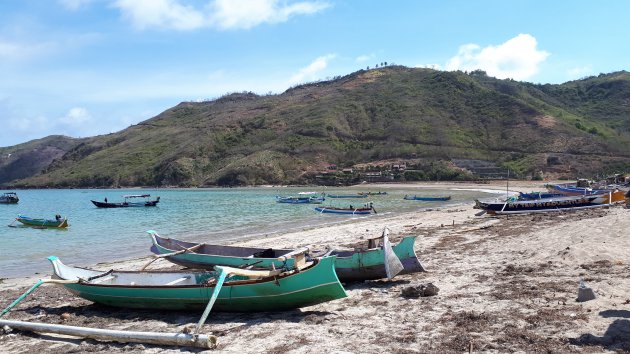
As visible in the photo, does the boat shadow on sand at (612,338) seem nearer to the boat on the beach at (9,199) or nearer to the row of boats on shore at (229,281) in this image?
the row of boats on shore at (229,281)

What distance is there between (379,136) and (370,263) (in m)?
103

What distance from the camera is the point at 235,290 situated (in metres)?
10.0

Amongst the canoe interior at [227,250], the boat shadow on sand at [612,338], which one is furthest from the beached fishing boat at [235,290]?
the boat shadow on sand at [612,338]

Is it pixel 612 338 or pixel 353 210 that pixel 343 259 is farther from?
pixel 353 210

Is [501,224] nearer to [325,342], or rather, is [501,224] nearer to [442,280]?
[442,280]

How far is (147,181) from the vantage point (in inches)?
4685

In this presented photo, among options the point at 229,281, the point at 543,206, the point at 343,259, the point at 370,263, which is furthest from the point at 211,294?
the point at 543,206

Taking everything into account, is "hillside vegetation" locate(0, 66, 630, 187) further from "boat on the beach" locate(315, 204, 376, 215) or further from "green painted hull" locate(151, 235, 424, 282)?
"green painted hull" locate(151, 235, 424, 282)

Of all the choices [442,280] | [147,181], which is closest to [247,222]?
[442,280]

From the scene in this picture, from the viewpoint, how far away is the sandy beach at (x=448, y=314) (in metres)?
7.66

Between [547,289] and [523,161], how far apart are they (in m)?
85.0

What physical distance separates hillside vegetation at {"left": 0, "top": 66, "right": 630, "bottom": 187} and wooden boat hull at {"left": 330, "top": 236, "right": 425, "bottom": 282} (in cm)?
7778

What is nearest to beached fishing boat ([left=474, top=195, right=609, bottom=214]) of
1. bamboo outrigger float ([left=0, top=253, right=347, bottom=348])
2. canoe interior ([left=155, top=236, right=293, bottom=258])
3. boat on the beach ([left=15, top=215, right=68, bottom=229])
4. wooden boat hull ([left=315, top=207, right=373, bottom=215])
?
wooden boat hull ([left=315, top=207, right=373, bottom=215])

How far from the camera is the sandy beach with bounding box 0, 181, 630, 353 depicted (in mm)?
7660
